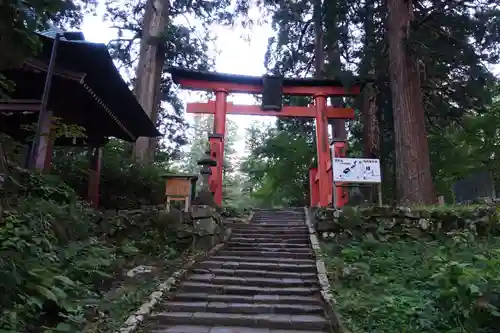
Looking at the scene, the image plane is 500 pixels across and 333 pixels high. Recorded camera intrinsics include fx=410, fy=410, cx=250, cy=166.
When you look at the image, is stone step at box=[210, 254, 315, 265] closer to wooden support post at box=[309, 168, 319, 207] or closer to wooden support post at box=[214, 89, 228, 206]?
wooden support post at box=[214, 89, 228, 206]

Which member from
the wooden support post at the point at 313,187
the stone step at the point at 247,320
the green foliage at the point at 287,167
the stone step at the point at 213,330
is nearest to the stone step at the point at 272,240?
the stone step at the point at 247,320

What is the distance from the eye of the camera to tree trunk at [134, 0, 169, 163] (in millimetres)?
12453

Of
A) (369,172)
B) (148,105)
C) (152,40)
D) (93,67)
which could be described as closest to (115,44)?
(152,40)

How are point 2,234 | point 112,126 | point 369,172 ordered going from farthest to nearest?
1. point 112,126
2. point 369,172
3. point 2,234

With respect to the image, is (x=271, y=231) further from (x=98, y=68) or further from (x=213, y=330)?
(x=98, y=68)

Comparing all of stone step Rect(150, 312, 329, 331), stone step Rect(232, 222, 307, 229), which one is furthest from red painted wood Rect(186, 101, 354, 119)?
stone step Rect(150, 312, 329, 331)

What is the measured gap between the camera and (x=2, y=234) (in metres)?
3.93

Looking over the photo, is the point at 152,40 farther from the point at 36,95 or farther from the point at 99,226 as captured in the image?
the point at 99,226

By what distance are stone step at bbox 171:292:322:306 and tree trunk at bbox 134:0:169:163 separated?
7.31m

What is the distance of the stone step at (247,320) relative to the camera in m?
4.44

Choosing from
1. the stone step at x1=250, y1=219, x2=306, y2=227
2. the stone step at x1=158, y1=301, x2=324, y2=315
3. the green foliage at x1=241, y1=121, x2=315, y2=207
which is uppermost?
the green foliage at x1=241, y1=121, x2=315, y2=207

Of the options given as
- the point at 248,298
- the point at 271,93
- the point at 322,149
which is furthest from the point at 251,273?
the point at 271,93

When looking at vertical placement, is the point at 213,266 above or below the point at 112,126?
below

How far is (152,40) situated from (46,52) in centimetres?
680
